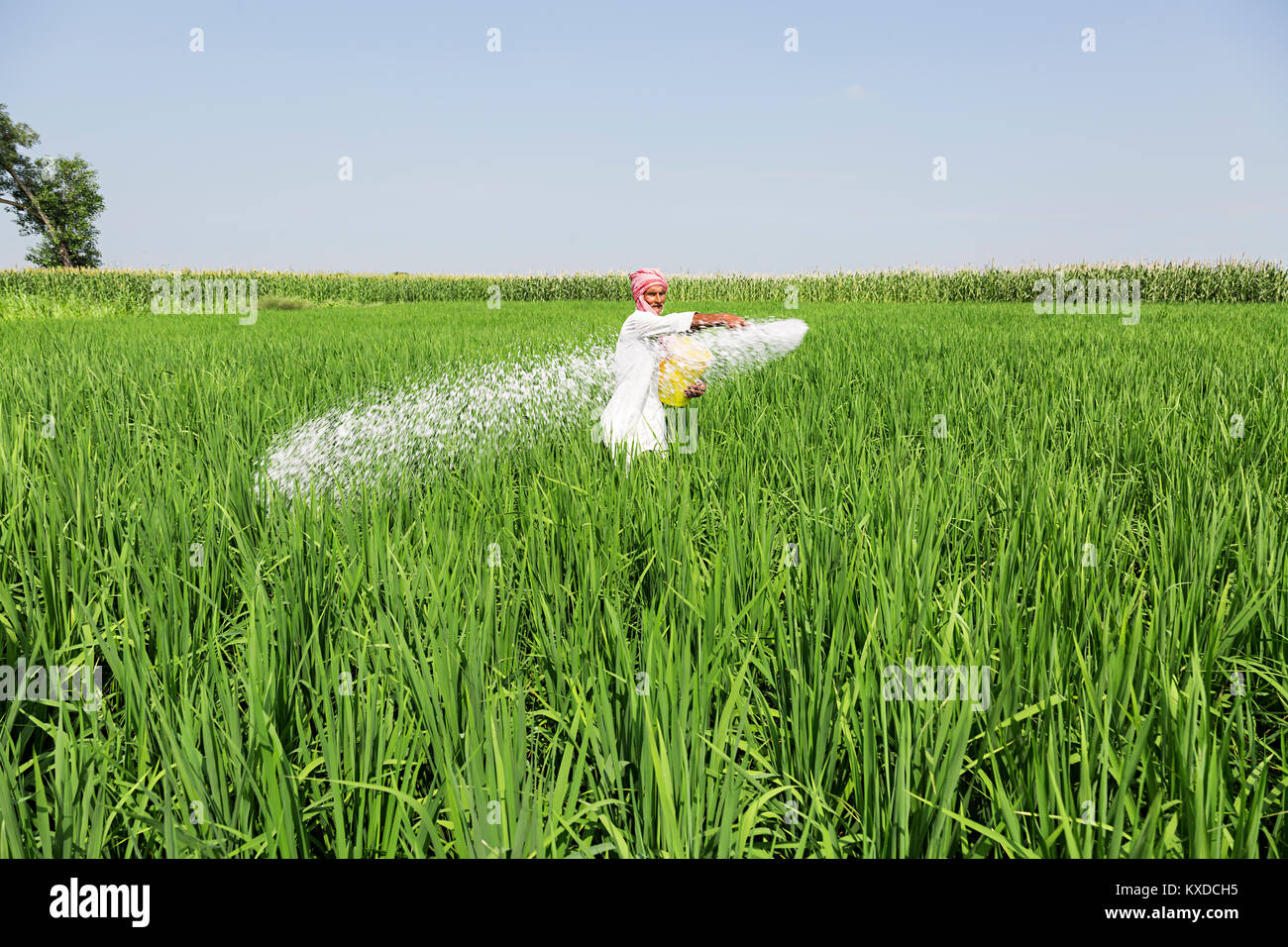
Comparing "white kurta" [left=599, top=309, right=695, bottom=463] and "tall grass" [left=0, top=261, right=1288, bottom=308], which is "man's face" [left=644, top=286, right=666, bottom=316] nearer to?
"white kurta" [left=599, top=309, right=695, bottom=463]

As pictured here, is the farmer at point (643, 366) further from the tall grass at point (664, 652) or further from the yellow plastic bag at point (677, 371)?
the tall grass at point (664, 652)

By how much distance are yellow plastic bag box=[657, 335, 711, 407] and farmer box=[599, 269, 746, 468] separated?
14 centimetres

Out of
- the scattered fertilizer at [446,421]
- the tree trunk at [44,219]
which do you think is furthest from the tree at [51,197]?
the scattered fertilizer at [446,421]

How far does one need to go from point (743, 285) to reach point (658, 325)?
31592 mm

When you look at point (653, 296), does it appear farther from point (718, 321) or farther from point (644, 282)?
point (718, 321)

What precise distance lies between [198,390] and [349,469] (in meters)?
2.29

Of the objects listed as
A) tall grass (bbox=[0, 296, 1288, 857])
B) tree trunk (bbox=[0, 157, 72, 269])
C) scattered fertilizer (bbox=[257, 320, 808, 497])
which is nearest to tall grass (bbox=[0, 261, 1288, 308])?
tree trunk (bbox=[0, 157, 72, 269])

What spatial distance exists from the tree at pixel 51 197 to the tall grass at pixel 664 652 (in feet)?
197

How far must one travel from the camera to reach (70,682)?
5.74 feet

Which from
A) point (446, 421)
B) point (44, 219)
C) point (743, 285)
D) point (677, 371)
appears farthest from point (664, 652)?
point (44, 219)

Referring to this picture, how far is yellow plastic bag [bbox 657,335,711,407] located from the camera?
4.46 metres
